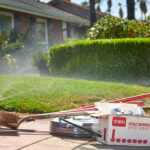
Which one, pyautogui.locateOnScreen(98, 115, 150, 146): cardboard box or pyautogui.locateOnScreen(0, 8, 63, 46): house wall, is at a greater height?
pyautogui.locateOnScreen(0, 8, 63, 46): house wall

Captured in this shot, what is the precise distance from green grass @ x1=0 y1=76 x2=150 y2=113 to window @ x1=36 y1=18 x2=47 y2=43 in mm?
9052

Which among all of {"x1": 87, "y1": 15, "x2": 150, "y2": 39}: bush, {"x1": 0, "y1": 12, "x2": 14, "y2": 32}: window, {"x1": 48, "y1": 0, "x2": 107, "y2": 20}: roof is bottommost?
{"x1": 87, "y1": 15, "x2": 150, "y2": 39}: bush

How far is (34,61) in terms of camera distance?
42.7 ft

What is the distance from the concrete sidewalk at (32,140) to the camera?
3145 millimetres

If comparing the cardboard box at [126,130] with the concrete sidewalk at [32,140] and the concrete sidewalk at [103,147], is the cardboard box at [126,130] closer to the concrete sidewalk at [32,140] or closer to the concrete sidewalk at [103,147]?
the concrete sidewalk at [103,147]

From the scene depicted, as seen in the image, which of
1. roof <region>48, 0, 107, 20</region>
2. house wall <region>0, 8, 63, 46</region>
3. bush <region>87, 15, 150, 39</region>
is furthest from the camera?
roof <region>48, 0, 107, 20</region>

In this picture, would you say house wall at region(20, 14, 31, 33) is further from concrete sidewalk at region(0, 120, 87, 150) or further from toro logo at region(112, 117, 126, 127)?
toro logo at region(112, 117, 126, 127)

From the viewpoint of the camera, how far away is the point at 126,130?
3.26m

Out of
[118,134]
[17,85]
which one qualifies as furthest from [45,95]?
[118,134]

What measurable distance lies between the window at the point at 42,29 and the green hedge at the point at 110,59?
21.8ft

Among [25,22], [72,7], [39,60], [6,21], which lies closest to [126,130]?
[39,60]

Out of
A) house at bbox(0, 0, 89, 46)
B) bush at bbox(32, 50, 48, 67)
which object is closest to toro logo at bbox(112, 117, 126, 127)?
bush at bbox(32, 50, 48, 67)

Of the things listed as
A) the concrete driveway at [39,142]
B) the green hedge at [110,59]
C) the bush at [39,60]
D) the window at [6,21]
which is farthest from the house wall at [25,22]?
the concrete driveway at [39,142]

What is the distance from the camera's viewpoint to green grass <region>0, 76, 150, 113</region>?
5.52 metres
